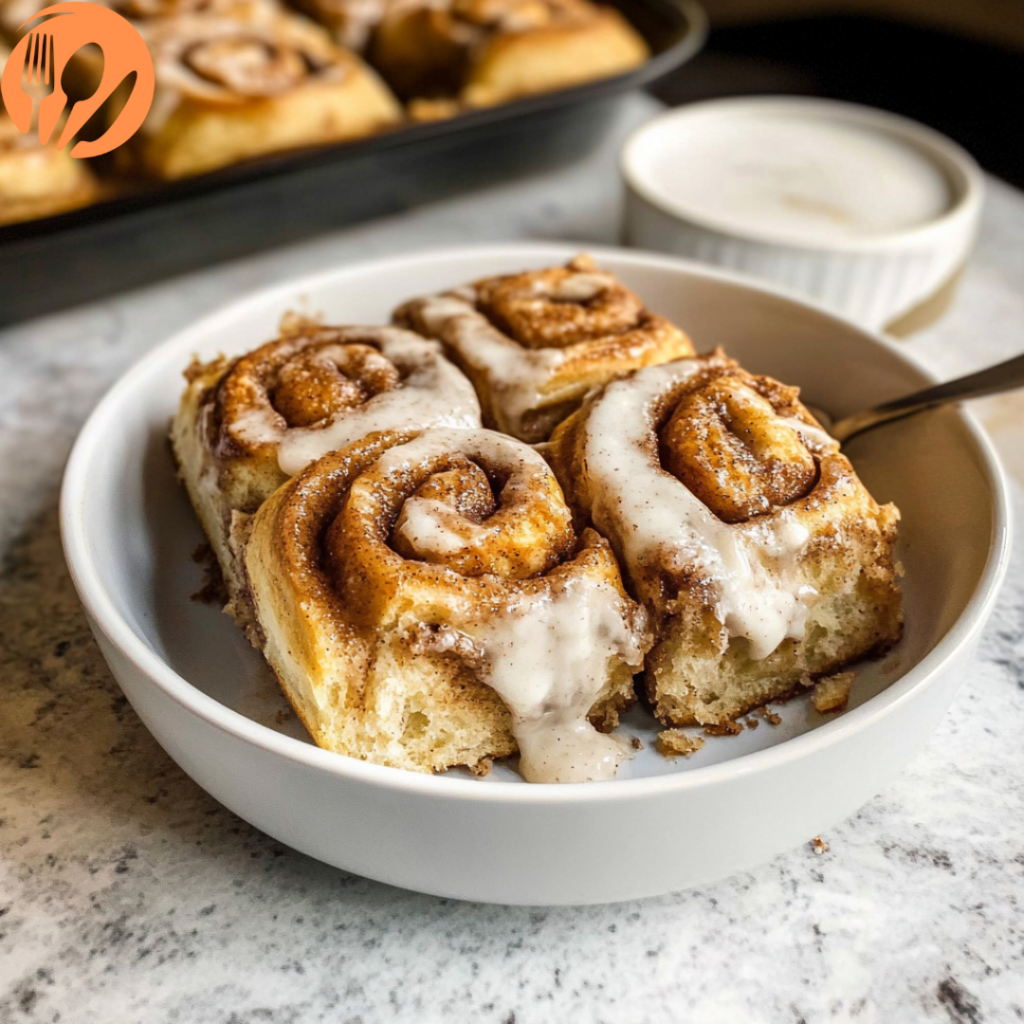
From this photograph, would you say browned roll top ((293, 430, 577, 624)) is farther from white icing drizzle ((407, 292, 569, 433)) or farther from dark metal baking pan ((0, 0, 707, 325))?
dark metal baking pan ((0, 0, 707, 325))

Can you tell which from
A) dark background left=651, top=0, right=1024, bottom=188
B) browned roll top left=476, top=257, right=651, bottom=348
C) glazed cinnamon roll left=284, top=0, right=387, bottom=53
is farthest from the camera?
dark background left=651, top=0, right=1024, bottom=188

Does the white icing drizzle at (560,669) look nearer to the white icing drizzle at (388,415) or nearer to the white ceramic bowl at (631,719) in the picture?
the white ceramic bowl at (631,719)

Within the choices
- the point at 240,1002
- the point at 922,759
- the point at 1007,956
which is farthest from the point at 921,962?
the point at 240,1002

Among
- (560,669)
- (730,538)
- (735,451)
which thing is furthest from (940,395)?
(560,669)

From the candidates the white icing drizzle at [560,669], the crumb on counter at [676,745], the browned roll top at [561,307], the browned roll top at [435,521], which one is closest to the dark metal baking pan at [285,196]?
the browned roll top at [561,307]

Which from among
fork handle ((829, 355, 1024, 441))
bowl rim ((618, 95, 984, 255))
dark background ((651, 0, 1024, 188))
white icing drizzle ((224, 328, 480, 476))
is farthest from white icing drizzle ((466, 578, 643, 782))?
dark background ((651, 0, 1024, 188))

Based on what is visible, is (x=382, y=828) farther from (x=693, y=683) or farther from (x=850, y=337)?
(x=850, y=337)
